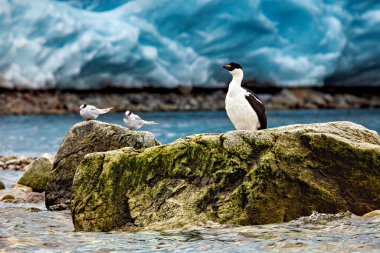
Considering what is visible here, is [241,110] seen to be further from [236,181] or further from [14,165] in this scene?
[14,165]

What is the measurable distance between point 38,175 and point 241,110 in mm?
8002

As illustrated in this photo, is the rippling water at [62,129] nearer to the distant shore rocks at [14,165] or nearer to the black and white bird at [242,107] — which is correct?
the distant shore rocks at [14,165]

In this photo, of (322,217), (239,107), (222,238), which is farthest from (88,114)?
(322,217)

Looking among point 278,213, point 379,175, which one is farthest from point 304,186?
point 379,175

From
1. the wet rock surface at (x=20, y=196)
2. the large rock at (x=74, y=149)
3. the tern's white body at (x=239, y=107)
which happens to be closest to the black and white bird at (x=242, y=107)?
the tern's white body at (x=239, y=107)

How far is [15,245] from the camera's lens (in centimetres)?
998

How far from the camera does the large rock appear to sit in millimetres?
14898

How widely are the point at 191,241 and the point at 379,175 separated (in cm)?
355

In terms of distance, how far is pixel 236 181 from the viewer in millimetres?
11195

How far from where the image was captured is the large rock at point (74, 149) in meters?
14.9

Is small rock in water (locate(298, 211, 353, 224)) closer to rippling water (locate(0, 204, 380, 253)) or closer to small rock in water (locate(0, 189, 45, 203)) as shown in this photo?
rippling water (locate(0, 204, 380, 253))

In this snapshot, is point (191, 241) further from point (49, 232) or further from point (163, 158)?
point (49, 232)

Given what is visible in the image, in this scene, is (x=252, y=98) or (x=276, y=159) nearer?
(x=276, y=159)

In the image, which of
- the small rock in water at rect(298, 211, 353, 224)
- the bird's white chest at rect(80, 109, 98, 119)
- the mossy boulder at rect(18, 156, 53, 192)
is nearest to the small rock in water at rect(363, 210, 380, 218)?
the small rock in water at rect(298, 211, 353, 224)
